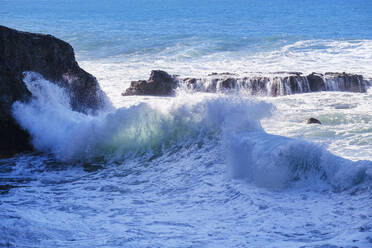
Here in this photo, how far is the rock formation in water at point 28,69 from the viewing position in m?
8.81

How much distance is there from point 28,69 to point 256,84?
8409 millimetres

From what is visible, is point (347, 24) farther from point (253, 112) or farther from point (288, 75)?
point (253, 112)

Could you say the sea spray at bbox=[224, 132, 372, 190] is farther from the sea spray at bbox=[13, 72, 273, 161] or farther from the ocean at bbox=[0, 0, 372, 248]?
the sea spray at bbox=[13, 72, 273, 161]

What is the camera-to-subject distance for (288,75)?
16.6 meters

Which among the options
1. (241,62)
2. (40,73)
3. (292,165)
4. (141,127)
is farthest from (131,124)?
(241,62)

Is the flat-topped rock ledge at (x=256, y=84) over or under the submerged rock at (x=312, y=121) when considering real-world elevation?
over

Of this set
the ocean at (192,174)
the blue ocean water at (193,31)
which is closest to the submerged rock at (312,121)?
the ocean at (192,174)

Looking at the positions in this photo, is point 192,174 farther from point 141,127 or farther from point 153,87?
point 153,87

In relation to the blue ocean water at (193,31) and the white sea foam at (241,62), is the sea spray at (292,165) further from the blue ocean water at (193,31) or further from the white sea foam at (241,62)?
the blue ocean water at (193,31)

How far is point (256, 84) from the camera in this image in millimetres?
16062

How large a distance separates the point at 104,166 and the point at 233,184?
8.25 ft

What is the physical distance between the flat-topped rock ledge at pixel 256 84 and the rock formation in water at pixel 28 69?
4192mm

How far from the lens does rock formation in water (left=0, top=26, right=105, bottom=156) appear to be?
28.9 feet

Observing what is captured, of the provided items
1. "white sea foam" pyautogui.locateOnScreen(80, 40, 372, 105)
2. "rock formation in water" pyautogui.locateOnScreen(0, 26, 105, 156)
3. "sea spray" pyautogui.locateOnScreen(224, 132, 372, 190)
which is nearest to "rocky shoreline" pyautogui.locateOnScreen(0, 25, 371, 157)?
"rock formation in water" pyautogui.locateOnScreen(0, 26, 105, 156)
